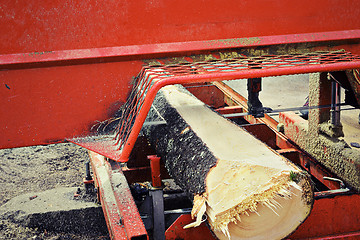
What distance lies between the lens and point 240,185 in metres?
1.70

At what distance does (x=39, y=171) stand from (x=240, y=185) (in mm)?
3224

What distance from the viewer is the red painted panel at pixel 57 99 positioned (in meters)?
2.13

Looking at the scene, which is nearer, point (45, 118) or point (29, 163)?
point (45, 118)

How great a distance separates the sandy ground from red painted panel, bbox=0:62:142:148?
1.32m

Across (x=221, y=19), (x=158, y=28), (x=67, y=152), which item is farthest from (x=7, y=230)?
(x=221, y=19)

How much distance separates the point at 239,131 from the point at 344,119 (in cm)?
318

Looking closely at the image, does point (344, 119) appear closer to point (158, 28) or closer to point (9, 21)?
point (158, 28)

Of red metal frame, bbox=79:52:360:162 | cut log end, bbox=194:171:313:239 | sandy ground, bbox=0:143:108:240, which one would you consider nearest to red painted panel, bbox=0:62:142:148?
red metal frame, bbox=79:52:360:162

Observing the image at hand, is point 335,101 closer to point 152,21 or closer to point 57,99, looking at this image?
point 152,21

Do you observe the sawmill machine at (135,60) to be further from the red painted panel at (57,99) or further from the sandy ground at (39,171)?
the sandy ground at (39,171)

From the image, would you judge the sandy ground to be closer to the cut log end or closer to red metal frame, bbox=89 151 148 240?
red metal frame, bbox=89 151 148 240

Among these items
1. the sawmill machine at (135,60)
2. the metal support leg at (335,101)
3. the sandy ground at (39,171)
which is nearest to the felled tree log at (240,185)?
the sawmill machine at (135,60)

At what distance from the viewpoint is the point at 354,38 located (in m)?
2.32

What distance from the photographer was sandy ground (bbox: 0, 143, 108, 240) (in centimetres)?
323
